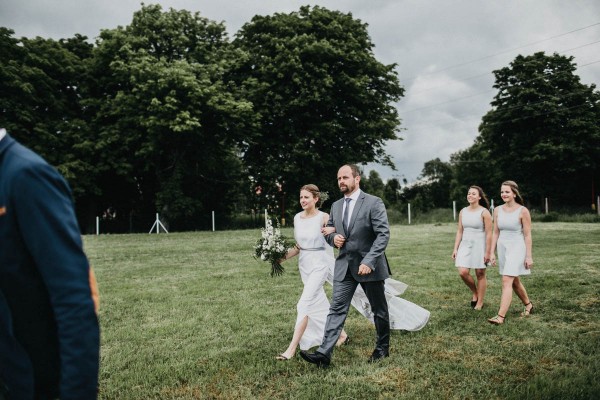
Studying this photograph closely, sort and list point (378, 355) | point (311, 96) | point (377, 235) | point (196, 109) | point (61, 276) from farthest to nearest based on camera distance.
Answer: point (311, 96)
point (196, 109)
point (378, 355)
point (377, 235)
point (61, 276)

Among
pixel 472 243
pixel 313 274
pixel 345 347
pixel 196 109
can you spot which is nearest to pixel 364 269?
pixel 313 274

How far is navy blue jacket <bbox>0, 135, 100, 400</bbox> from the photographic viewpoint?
179cm

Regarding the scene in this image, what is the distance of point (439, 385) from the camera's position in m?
5.24

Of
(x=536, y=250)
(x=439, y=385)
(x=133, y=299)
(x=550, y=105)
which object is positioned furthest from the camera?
(x=550, y=105)

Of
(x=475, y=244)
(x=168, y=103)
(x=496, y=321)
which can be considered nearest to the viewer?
(x=496, y=321)

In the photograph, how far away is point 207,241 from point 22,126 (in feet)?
55.3

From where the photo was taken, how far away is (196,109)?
3147cm

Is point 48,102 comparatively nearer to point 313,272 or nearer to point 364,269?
point 313,272

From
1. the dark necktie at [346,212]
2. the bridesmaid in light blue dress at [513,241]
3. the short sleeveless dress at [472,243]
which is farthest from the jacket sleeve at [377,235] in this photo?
the short sleeveless dress at [472,243]

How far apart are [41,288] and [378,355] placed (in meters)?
4.99

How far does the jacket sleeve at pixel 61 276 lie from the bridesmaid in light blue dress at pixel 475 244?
27.4 feet

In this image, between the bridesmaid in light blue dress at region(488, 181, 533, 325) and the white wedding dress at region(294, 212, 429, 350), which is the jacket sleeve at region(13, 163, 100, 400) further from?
the bridesmaid in light blue dress at region(488, 181, 533, 325)

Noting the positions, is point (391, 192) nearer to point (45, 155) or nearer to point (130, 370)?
point (45, 155)

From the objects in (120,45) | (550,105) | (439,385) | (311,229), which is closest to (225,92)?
(120,45)
